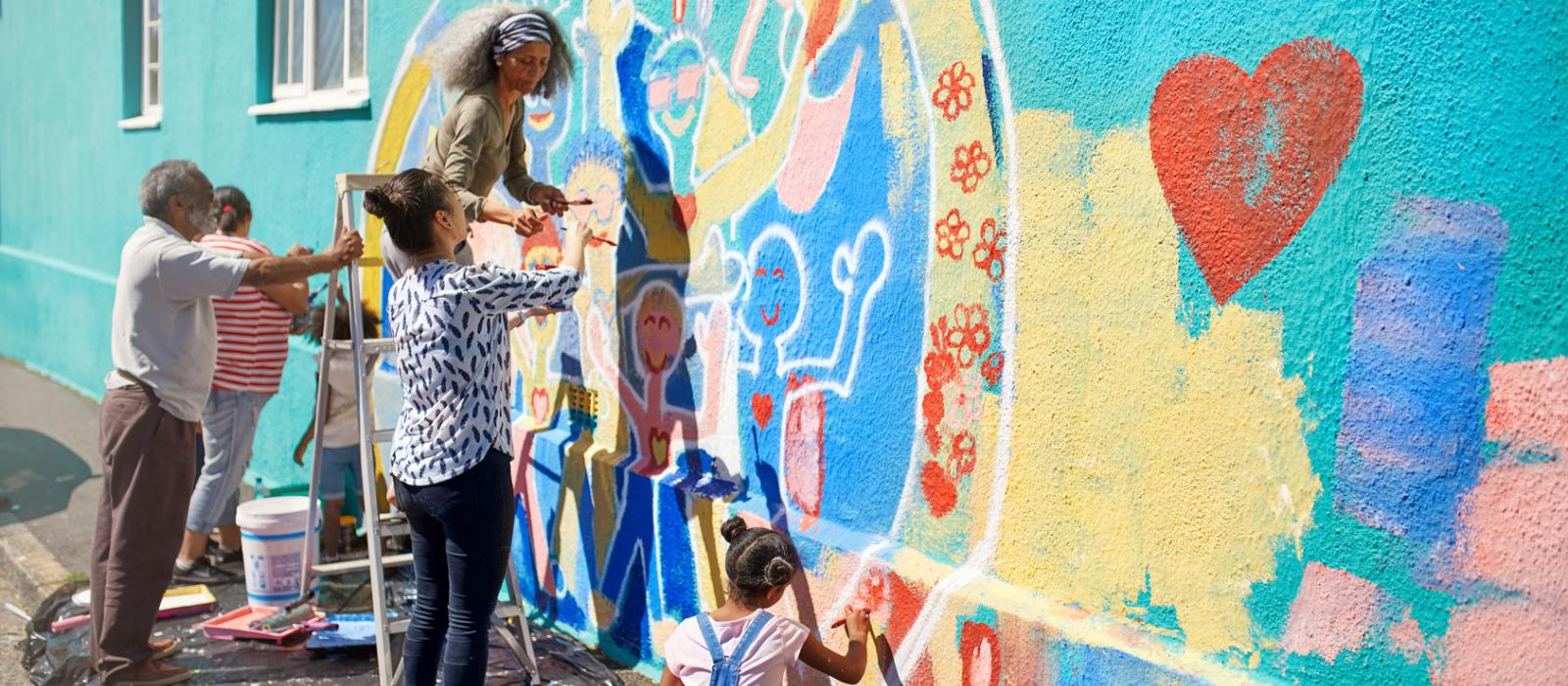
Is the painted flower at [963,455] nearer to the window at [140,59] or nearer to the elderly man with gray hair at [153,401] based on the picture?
the elderly man with gray hair at [153,401]

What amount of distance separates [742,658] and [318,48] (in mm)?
5532

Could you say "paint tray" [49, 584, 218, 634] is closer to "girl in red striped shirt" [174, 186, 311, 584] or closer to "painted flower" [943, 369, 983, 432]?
"girl in red striped shirt" [174, 186, 311, 584]

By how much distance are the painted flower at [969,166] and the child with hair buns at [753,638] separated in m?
1.08

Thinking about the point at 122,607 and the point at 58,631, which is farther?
the point at 58,631

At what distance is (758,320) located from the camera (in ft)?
14.1

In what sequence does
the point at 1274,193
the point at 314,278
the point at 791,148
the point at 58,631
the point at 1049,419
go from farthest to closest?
1. the point at 314,278
2. the point at 58,631
3. the point at 791,148
4. the point at 1049,419
5. the point at 1274,193

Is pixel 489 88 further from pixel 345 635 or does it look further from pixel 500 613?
pixel 345 635

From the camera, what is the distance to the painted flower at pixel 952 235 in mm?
3533

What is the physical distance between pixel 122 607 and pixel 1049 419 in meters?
3.31

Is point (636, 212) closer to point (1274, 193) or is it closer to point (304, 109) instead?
point (1274, 193)

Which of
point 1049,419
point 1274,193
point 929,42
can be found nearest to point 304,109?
point 929,42

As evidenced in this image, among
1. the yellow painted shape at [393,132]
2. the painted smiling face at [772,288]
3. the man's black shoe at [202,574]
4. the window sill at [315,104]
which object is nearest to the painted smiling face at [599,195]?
the painted smiling face at [772,288]

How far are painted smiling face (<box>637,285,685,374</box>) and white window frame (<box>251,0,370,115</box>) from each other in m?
2.82

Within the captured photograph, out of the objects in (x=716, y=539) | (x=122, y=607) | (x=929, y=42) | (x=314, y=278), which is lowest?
(x=122, y=607)
